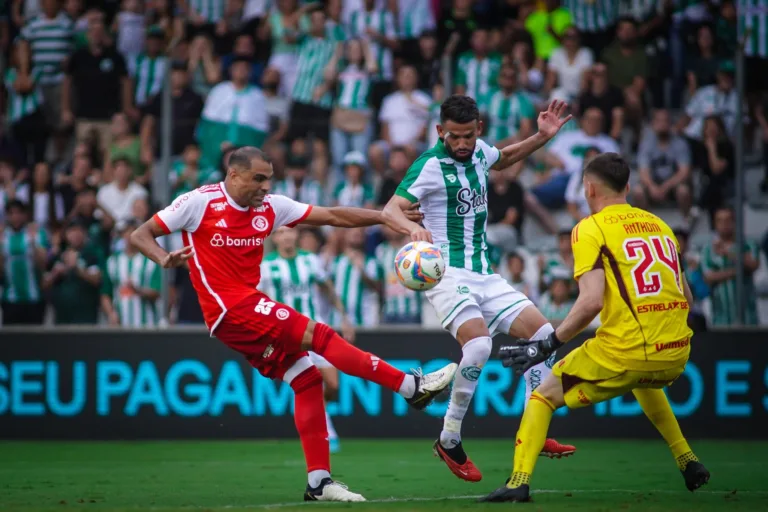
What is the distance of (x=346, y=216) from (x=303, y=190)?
6.66 metres

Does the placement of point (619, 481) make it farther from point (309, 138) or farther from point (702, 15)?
point (702, 15)

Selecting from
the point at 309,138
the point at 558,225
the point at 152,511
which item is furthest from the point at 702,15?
the point at 152,511

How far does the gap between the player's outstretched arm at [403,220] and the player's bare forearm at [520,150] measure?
94 centimetres

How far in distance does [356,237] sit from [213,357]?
2.22 metres

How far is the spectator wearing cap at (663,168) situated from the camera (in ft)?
47.5

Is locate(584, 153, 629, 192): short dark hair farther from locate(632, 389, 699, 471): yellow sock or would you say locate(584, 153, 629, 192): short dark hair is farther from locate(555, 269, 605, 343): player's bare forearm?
locate(632, 389, 699, 471): yellow sock

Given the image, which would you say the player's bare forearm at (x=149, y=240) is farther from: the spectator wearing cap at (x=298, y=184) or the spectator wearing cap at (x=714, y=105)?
the spectator wearing cap at (x=714, y=105)

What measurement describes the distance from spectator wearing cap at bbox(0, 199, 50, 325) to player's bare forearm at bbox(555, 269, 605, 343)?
8964mm

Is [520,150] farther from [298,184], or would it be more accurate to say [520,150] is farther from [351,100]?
[351,100]

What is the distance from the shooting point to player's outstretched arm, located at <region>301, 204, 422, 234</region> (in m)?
8.55

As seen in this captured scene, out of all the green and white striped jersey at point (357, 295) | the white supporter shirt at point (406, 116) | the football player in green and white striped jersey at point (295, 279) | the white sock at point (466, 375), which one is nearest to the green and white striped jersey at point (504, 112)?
the white supporter shirt at point (406, 116)

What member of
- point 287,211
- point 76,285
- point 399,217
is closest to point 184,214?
point 287,211

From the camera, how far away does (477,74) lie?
15336 millimetres

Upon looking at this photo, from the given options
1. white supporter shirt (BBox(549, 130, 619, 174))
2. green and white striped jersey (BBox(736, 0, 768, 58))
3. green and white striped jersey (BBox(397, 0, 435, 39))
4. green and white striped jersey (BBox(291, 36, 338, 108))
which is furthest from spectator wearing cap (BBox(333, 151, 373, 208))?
green and white striped jersey (BBox(736, 0, 768, 58))
